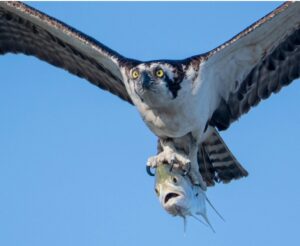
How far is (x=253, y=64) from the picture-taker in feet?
48.2

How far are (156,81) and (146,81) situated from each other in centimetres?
15

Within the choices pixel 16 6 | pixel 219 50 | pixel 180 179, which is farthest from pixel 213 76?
pixel 16 6

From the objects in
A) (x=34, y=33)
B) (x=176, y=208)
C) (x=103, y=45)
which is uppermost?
(x=34, y=33)

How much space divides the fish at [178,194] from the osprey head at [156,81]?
884 mm

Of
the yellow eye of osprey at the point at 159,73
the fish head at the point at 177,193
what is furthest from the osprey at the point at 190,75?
the fish head at the point at 177,193

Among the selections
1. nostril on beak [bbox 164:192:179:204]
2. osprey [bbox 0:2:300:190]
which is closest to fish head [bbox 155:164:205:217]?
nostril on beak [bbox 164:192:179:204]

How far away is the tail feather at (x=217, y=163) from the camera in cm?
1516

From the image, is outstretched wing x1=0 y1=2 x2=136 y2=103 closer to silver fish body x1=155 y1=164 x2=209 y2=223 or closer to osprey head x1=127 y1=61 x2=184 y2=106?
osprey head x1=127 y1=61 x2=184 y2=106

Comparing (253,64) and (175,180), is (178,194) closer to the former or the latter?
(175,180)

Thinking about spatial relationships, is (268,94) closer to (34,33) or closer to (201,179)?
(201,179)

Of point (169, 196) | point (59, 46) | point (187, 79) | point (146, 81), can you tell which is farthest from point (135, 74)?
point (59, 46)

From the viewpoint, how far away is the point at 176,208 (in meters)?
13.5

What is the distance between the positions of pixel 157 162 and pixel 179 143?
19.3 inches

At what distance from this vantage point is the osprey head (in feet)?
44.1
